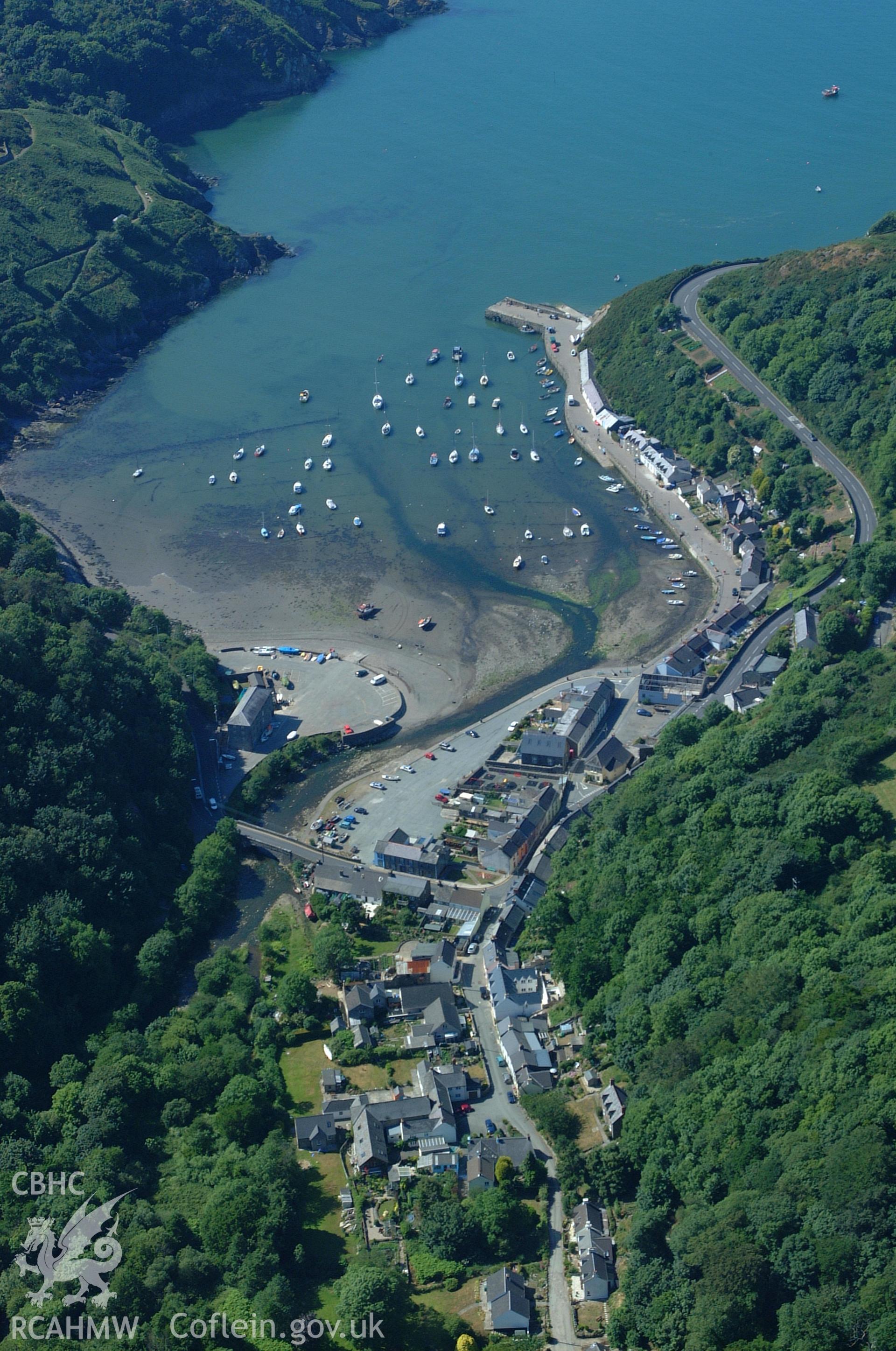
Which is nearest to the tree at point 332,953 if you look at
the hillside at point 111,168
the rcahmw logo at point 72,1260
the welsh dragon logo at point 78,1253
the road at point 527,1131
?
the road at point 527,1131

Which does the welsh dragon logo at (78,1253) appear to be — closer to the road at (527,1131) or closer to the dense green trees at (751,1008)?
the road at (527,1131)

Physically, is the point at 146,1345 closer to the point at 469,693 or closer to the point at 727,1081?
the point at 727,1081

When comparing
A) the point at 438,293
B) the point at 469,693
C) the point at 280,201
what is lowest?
the point at 469,693

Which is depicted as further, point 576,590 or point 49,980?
point 576,590

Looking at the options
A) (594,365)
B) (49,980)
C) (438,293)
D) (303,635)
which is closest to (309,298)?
(438,293)

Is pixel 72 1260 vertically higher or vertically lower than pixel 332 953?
lower

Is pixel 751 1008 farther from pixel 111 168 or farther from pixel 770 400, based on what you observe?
pixel 111 168

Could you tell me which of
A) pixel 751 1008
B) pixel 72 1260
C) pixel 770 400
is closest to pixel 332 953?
pixel 72 1260
